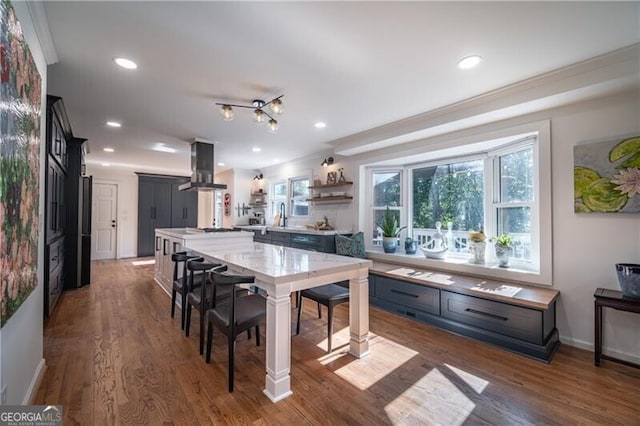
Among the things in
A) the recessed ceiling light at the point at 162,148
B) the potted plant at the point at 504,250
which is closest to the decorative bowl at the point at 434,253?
the potted plant at the point at 504,250

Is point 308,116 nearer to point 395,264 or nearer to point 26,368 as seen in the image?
point 395,264

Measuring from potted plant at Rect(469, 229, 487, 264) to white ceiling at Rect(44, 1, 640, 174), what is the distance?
1.56 metres

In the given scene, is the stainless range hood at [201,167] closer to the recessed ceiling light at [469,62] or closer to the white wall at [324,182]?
the white wall at [324,182]

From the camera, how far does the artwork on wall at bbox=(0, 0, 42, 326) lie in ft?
3.74

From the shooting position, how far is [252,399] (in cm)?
181

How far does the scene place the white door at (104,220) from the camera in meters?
7.18

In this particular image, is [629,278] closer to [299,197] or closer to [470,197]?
[470,197]

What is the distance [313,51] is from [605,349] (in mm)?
3412

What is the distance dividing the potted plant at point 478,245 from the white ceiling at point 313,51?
1562 millimetres

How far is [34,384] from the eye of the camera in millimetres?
1820

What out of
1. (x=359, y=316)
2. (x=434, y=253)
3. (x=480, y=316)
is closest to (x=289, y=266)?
(x=359, y=316)

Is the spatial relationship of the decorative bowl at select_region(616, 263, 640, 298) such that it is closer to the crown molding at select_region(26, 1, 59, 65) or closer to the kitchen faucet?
the crown molding at select_region(26, 1, 59, 65)

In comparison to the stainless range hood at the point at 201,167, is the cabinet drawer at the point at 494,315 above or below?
below

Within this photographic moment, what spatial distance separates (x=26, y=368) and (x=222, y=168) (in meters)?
6.25
